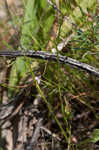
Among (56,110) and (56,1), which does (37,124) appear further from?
(56,1)

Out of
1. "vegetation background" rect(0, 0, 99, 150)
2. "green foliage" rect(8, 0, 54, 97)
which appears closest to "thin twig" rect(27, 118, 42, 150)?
"vegetation background" rect(0, 0, 99, 150)

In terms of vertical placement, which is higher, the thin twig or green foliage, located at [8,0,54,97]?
green foliage, located at [8,0,54,97]

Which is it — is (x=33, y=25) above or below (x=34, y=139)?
above

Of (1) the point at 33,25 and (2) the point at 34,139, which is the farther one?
(1) the point at 33,25

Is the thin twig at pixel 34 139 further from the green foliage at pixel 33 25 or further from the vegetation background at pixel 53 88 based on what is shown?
the green foliage at pixel 33 25

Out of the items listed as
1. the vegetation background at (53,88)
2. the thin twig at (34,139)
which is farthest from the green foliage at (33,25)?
the thin twig at (34,139)

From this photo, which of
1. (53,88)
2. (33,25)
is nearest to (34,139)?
(53,88)

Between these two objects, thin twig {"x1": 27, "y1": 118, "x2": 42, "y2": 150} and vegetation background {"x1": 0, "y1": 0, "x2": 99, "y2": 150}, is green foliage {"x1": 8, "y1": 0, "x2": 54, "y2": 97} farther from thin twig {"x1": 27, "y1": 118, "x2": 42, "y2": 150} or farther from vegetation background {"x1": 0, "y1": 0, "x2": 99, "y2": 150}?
thin twig {"x1": 27, "y1": 118, "x2": 42, "y2": 150}

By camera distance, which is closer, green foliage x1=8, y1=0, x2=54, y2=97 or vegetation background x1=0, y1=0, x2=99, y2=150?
vegetation background x1=0, y1=0, x2=99, y2=150

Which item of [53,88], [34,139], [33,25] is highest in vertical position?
[33,25]

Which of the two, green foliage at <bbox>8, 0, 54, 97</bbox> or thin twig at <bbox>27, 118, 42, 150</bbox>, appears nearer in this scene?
thin twig at <bbox>27, 118, 42, 150</bbox>

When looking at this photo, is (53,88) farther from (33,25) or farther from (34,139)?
(33,25)
